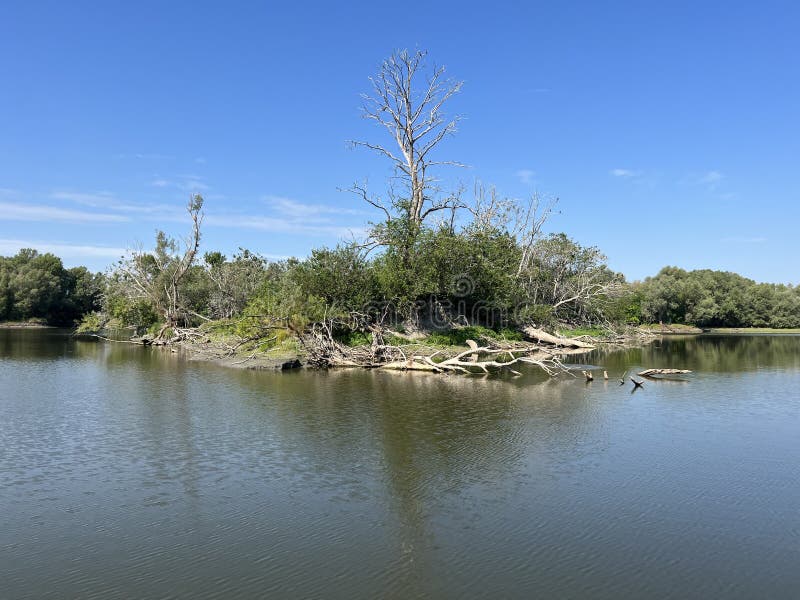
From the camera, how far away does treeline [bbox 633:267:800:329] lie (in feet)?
289

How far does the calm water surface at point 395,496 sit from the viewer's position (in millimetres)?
8891

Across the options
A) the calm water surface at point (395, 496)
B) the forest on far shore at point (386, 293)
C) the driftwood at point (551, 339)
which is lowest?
the calm water surface at point (395, 496)

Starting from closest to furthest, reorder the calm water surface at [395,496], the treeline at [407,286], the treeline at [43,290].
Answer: the calm water surface at [395,496]
the treeline at [407,286]
the treeline at [43,290]

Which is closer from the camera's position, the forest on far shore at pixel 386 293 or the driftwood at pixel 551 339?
the forest on far shore at pixel 386 293

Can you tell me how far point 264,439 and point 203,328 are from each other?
3838cm

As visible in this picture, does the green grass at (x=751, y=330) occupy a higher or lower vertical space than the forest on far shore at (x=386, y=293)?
lower

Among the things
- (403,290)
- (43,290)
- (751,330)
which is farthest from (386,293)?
(751,330)

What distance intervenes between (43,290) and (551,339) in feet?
243

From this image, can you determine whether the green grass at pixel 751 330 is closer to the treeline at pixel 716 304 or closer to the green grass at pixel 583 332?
the treeline at pixel 716 304

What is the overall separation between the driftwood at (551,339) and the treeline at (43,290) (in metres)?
60.5

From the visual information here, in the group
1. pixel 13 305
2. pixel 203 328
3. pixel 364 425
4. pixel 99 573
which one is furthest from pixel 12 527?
pixel 13 305

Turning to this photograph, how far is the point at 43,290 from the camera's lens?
3406 inches


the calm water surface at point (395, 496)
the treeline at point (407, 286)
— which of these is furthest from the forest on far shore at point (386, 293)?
the calm water surface at point (395, 496)

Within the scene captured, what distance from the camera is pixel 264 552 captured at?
9656 mm
